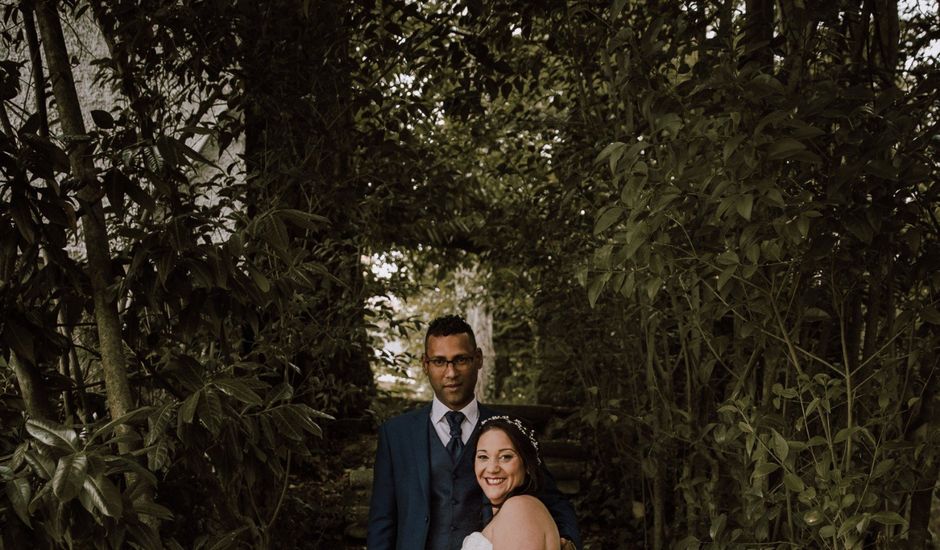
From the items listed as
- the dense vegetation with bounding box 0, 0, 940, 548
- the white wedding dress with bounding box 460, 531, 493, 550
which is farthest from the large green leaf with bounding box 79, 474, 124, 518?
the white wedding dress with bounding box 460, 531, 493, 550

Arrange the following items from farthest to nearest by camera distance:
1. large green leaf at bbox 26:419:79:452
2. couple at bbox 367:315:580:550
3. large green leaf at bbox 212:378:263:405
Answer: couple at bbox 367:315:580:550
large green leaf at bbox 212:378:263:405
large green leaf at bbox 26:419:79:452

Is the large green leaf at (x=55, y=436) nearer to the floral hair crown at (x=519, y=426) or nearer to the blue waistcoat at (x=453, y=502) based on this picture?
the floral hair crown at (x=519, y=426)

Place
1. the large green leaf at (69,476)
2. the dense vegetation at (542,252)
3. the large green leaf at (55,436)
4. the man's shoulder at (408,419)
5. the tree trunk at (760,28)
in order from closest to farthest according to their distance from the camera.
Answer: the large green leaf at (69,476)
the large green leaf at (55,436)
the dense vegetation at (542,252)
the man's shoulder at (408,419)
the tree trunk at (760,28)

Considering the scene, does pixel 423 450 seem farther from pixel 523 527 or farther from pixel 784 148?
pixel 784 148

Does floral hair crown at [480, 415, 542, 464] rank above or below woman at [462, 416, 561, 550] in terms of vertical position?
above

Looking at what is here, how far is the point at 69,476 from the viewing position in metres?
1.60

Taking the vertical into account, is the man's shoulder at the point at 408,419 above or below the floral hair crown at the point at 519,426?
above

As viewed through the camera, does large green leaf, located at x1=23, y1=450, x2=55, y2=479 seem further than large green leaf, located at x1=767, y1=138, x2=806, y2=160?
No

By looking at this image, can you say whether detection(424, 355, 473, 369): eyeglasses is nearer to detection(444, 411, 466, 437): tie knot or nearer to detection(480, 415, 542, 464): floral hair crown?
detection(444, 411, 466, 437): tie knot

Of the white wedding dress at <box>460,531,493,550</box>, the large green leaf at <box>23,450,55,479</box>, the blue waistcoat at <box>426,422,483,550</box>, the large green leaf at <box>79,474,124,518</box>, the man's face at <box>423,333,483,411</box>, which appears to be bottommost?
the white wedding dress at <box>460,531,493,550</box>

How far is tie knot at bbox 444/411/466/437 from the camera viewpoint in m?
2.58

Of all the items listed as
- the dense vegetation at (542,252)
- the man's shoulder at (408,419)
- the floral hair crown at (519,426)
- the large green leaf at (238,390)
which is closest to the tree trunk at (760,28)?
the dense vegetation at (542,252)

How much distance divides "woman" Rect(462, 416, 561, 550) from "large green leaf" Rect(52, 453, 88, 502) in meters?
0.99

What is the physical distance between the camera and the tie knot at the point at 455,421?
102 inches
